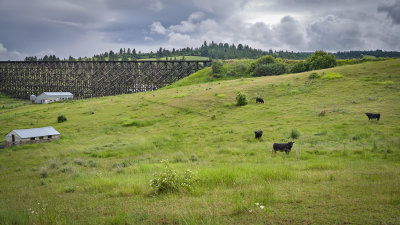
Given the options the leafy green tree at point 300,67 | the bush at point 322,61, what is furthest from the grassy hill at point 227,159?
the leafy green tree at point 300,67

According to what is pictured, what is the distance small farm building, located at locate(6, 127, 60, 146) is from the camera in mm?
28266

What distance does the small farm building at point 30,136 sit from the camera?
92.7 feet

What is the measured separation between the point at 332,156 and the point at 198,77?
2631 inches

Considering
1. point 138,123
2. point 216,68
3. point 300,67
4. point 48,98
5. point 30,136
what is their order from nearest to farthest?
point 30,136 < point 138,123 < point 300,67 < point 216,68 < point 48,98

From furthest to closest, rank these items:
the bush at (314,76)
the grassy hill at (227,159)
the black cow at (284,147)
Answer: the bush at (314,76), the black cow at (284,147), the grassy hill at (227,159)

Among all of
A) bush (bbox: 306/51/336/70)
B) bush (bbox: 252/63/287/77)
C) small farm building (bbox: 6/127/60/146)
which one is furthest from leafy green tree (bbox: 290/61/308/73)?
small farm building (bbox: 6/127/60/146)

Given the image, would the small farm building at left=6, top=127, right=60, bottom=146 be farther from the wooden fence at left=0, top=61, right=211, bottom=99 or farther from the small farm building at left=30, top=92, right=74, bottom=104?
the wooden fence at left=0, top=61, right=211, bottom=99

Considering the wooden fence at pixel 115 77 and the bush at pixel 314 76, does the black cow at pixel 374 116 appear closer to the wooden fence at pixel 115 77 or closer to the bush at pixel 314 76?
the bush at pixel 314 76

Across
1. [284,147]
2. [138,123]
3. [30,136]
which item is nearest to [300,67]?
[138,123]

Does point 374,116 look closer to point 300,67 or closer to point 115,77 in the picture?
point 300,67

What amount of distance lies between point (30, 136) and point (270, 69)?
202 ft

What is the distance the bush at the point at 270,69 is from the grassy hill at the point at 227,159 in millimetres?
23185

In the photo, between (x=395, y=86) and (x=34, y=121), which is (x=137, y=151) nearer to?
(x=34, y=121)

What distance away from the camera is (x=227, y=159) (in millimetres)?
14828
